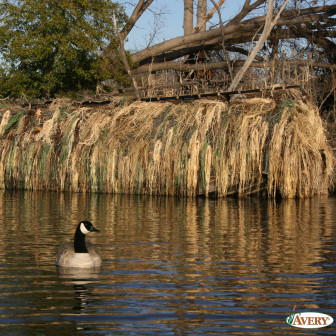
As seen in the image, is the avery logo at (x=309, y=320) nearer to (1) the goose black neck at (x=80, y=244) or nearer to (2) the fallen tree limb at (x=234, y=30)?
(1) the goose black neck at (x=80, y=244)

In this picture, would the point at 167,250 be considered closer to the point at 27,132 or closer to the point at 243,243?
the point at 243,243

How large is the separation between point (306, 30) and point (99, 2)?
10.7m

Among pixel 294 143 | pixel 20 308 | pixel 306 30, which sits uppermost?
pixel 306 30

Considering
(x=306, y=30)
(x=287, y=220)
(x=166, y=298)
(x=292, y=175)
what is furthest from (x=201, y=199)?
(x=306, y=30)

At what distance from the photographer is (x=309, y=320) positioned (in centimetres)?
712

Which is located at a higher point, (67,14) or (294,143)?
(67,14)

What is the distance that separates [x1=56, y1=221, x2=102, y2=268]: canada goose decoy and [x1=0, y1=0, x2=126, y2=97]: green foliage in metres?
21.7

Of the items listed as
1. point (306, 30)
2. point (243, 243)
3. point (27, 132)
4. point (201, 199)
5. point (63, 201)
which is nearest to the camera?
point (243, 243)

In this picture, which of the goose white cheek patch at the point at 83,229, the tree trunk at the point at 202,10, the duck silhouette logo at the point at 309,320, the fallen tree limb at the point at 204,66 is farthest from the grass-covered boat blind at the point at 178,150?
the tree trunk at the point at 202,10

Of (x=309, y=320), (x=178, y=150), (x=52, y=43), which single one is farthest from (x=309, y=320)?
(x=52, y=43)

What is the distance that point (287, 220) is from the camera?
1592 cm

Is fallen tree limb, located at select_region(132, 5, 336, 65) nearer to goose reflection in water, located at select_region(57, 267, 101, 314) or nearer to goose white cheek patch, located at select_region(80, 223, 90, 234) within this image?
goose white cheek patch, located at select_region(80, 223, 90, 234)

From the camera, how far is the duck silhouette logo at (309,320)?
7023mm

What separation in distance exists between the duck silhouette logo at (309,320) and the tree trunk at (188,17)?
110ft
